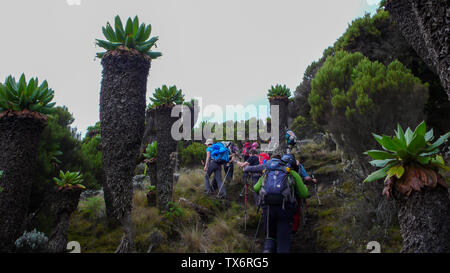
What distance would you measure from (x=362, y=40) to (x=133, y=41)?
31.6 ft

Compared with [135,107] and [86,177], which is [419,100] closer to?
[135,107]

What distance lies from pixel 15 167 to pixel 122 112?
1.72 meters

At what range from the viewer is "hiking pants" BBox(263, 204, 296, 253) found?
3492 mm

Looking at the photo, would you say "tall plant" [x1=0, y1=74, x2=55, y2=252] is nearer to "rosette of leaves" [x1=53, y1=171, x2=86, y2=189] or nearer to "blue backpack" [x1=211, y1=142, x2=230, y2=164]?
"rosette of leaves" [x1=53, y1=171, x2=86, y2=189]

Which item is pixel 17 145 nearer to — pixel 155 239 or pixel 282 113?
pixel 155 239

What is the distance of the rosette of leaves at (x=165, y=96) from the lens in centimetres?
657

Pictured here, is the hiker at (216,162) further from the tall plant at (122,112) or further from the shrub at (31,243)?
the shrub at (31,243)

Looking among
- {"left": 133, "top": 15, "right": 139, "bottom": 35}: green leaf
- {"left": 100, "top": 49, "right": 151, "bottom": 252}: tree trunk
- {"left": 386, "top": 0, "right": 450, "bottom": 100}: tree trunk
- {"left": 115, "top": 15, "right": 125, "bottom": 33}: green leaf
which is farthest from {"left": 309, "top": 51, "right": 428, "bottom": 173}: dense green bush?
{"left": 115, "top": 15, "right": 125, "bottom": 33}: green leaf

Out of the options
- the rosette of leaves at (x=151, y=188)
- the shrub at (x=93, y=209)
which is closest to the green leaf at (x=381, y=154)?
the rosette of leaves at (x=151, y=188)

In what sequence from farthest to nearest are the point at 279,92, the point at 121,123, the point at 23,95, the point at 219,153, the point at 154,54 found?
the point at 279,92, the point at 219,153, the point at 154,54, the point at 121,123, the point at 23,95

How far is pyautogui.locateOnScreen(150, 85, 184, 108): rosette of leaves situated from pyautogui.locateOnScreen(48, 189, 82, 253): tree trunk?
306 cm

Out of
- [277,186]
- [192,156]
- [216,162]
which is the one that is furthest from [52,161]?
[192,156]

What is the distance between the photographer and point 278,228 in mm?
3561
